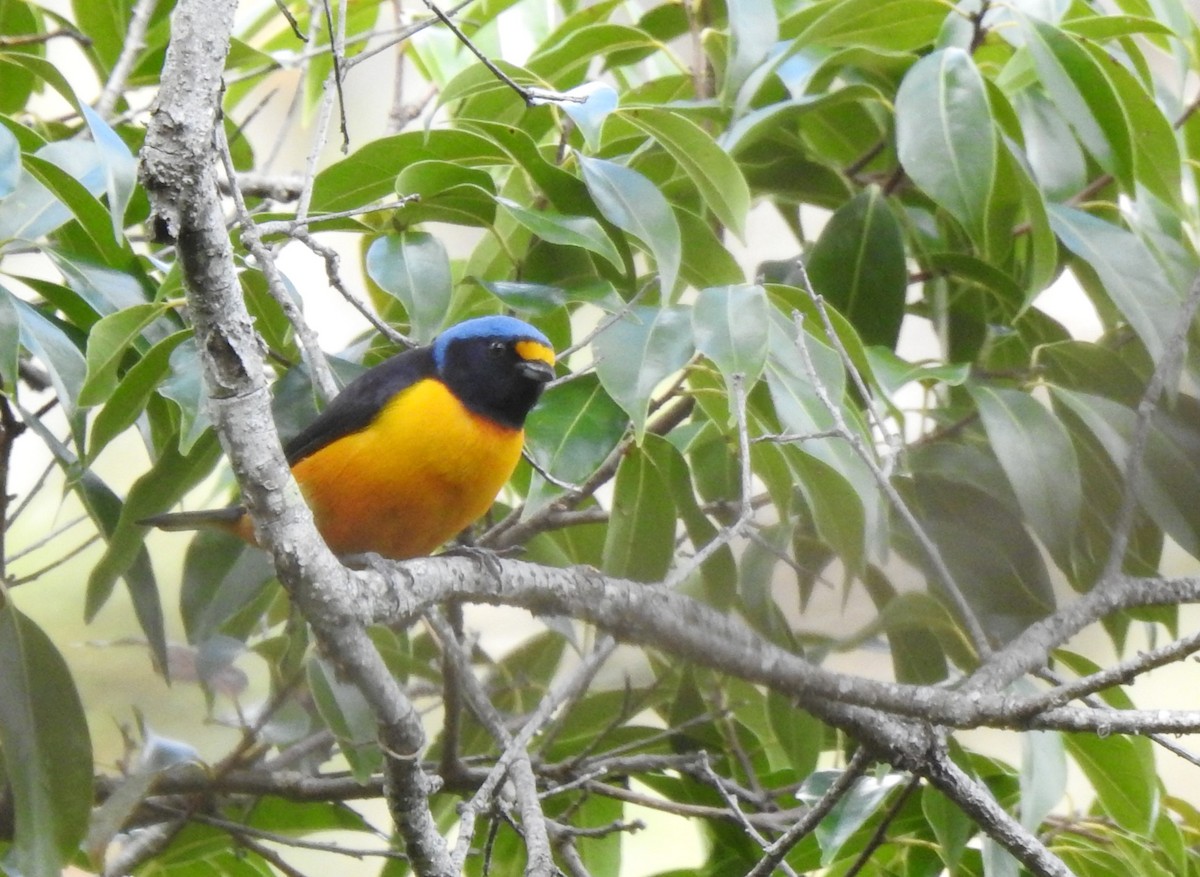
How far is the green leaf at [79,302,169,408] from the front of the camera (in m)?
1.87

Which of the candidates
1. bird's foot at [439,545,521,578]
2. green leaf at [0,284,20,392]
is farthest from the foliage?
bird's foot at [439,545,521,578]

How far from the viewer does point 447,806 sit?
2.59 metres

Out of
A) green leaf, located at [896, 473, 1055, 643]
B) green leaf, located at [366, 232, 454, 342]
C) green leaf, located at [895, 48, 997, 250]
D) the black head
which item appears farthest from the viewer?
the black head

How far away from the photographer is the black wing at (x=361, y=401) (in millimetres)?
2303

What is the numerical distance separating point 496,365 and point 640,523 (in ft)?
1.89

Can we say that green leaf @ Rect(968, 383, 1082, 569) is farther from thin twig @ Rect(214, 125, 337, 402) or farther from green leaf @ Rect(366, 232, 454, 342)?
thin twig @ Rect(214, 125, 337, 402)

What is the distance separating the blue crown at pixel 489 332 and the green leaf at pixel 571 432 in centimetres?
41

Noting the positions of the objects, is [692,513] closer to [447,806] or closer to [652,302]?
[652,302]

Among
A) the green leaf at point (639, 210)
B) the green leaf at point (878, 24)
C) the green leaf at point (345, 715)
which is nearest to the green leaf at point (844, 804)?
the green leaf at point (345, 715)

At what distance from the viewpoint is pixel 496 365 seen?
2613 millimetres

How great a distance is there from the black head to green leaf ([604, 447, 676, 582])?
0.39m

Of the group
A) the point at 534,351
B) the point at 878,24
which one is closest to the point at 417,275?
the point at 534,351

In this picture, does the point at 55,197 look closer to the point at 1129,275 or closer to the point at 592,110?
the point at 592,110

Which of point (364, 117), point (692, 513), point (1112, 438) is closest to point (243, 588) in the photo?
point (692, 513)
